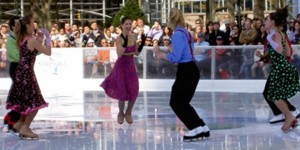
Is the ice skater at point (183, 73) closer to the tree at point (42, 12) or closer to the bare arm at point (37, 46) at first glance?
the bare arm at point (37, 46)

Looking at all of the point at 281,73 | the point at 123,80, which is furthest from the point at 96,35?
the point at 281,73

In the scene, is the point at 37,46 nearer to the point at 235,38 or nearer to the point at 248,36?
the point at 248,36

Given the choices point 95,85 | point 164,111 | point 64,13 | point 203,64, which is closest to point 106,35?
point 95,85

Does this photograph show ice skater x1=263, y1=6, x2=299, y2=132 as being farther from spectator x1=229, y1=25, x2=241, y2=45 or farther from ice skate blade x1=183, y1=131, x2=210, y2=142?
spectator x1=229, y1=25, x2=241, y2=45

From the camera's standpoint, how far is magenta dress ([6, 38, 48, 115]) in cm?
1082

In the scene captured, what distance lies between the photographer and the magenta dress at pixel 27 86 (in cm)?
1082

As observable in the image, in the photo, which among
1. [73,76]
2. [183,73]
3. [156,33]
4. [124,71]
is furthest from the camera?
[73,76]

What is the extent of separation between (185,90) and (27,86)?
210 centimetres

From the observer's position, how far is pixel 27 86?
35.7 feet

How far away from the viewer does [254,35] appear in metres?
20.5

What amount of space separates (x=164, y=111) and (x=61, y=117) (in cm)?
196

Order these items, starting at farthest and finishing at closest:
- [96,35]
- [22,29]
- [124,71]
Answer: [96,35] → [124,71] → [22,29]

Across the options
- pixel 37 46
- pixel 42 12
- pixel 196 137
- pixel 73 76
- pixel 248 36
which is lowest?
pixel 73 76

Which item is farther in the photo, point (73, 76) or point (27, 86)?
point (73, 76)
